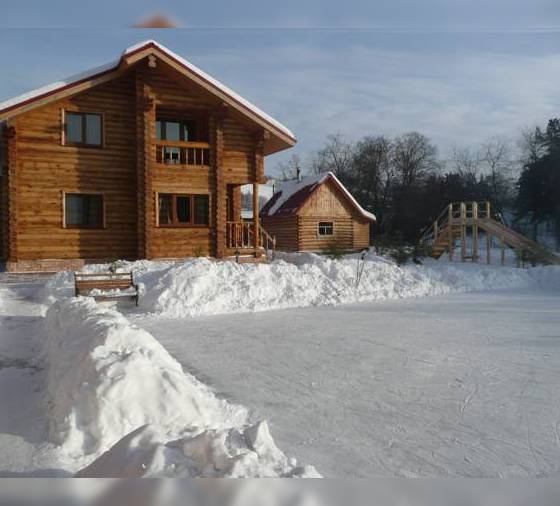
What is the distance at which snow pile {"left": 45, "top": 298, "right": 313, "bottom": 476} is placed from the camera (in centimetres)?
132

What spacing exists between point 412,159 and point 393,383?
6.83ft

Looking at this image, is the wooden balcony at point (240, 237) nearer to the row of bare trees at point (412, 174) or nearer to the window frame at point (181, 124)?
the window frame at point (181, 124)

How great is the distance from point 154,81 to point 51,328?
771 centimetres

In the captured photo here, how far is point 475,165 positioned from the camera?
5.67 ft

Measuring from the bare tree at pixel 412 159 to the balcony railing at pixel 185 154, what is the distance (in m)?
9.96

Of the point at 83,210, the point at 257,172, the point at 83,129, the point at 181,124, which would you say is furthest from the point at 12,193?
the point at 257,172

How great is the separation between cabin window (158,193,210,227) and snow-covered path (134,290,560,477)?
17.9ft

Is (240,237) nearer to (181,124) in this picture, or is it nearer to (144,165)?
(144,165)

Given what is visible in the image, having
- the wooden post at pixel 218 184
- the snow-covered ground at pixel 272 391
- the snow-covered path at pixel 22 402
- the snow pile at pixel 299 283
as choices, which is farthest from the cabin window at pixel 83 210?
the snow-covered path at pixel 22 402

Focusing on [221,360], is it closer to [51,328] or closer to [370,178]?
[51,328]

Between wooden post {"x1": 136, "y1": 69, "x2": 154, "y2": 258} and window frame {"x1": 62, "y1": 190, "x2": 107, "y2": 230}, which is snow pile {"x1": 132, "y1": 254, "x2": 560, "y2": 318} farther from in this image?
window frame {"x1": 62, "y1": 190, "x2": 107, "y2": 230}

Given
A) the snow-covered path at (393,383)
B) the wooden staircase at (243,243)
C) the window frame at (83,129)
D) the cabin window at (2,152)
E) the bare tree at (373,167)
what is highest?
the window frame at (83,129)

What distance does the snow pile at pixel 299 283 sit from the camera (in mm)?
7176

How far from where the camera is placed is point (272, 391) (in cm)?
336
